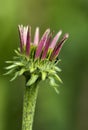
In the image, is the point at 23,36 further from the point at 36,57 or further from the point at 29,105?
the point at 29,105

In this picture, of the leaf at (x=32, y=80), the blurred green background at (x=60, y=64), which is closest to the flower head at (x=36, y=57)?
the leaf at (x=32, y=80)

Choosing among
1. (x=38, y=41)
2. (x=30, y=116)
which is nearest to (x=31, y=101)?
(x=30, y=116)

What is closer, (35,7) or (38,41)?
(38,41)

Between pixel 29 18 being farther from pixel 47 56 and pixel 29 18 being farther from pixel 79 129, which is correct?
Answer: pixel 47 56

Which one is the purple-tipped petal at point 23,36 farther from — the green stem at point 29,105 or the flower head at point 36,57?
the green stem at point 29,105

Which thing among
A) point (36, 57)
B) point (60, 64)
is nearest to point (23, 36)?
point (36, 57)

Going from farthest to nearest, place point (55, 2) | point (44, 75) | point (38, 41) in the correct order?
point (55, 2) → point (38, 41) → point (44, 75)
